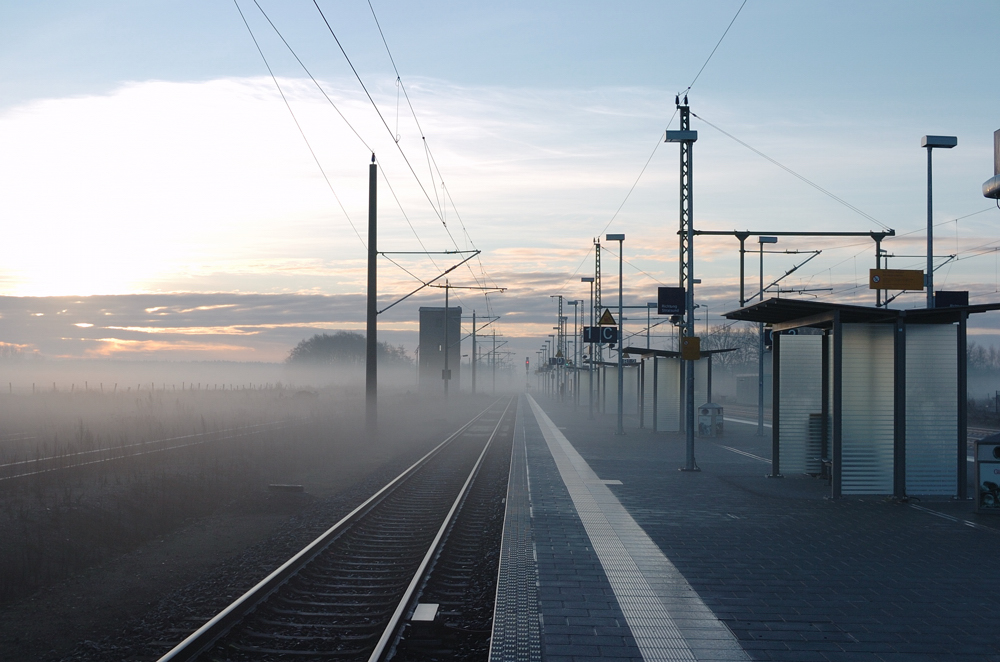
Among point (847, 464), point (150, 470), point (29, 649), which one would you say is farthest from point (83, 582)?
point (847, 464)

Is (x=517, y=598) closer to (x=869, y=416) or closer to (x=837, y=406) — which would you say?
(x=837, y=406)

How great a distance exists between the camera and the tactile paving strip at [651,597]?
6.09 metres

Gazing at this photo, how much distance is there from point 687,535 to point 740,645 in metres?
4.55

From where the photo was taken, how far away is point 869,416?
14.2 metres

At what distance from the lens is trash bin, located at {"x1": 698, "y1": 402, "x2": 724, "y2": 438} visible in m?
30.9

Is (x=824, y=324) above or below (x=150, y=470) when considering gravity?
above

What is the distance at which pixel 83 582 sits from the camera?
898cm

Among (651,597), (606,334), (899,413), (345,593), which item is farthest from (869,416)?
(606,334)

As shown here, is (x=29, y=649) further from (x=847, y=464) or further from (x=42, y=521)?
(x=847, y=464)

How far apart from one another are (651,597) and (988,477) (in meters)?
7.88

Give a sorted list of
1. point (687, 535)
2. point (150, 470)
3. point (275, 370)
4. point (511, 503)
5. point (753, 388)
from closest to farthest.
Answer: point (687, 535), point (511, 503), point (150, 470), point (753, 388), point (275, 370)

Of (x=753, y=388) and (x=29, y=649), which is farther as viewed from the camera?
(x=753, y=388)

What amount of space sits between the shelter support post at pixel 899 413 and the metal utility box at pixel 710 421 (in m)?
16.8

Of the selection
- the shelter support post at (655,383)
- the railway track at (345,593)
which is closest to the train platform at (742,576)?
the railway track at (345,593)
